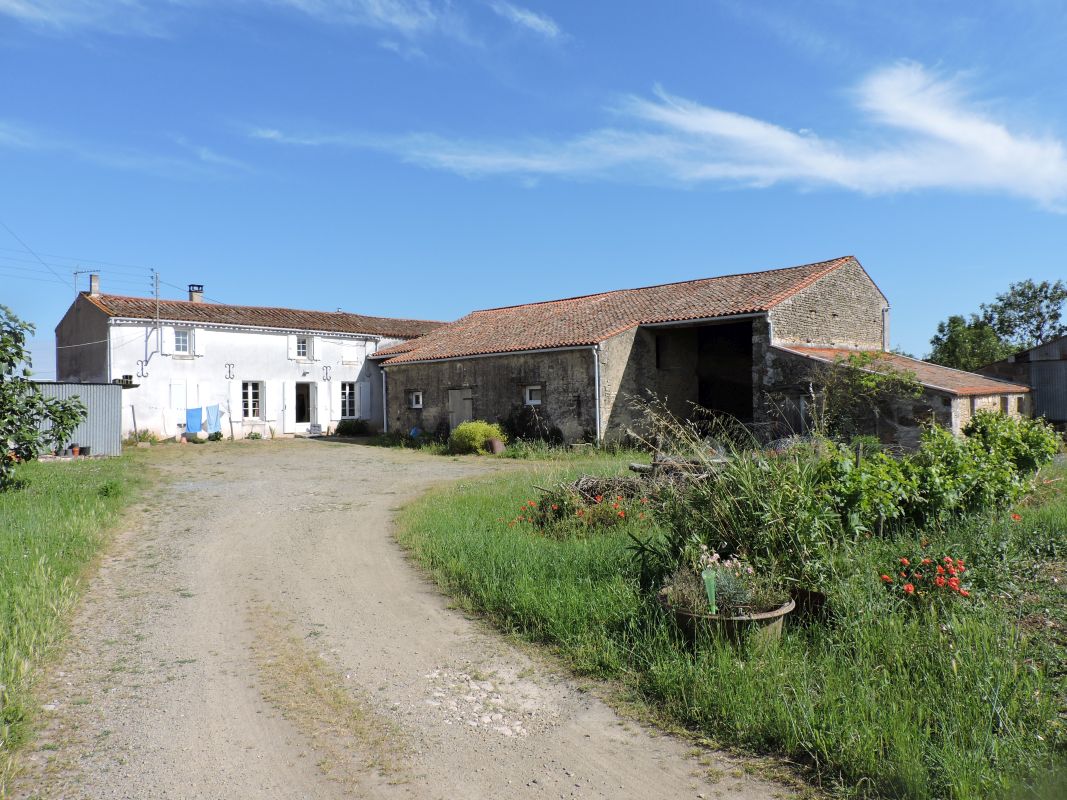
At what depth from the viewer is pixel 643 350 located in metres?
21.4

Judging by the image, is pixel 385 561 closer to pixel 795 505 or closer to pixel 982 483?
pixel 795 505

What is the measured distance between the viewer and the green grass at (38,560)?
466 centimetres

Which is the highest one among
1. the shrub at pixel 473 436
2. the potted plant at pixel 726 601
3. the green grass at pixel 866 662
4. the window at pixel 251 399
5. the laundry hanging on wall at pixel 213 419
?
the window at pixel 251 399

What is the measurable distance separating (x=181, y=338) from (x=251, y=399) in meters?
3.37

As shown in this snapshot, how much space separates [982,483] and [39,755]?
28.0 feet

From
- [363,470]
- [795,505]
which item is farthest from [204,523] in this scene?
[795,505]

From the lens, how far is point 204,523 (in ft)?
34.9

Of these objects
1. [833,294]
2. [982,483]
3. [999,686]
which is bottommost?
[999,686]

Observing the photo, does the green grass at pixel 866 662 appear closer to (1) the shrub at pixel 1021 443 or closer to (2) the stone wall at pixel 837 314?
(1) the shrub at pixel 1021 443

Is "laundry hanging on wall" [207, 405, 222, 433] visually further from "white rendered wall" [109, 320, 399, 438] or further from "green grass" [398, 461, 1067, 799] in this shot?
"green grass" [398, 461, 1067, 799]

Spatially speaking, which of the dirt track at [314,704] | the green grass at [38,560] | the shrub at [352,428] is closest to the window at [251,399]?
the shrub at [352,428]

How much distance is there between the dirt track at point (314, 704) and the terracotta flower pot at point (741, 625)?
2.86 feet

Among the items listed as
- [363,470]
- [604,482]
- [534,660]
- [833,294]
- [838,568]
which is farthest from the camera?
[833,294]

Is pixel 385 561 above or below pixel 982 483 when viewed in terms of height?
below
